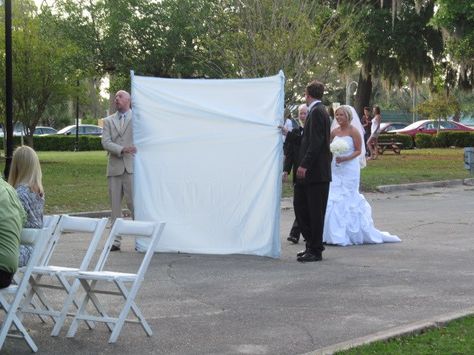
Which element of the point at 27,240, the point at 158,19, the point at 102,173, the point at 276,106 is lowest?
the point at 102,173

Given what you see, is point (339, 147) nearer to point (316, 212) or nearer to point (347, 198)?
point (347, 198)

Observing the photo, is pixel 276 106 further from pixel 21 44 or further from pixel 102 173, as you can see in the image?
pixel 21 44

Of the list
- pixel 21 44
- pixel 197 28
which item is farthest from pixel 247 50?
pixel 21 44

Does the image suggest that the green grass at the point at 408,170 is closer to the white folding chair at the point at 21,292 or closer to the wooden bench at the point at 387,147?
the wooden bench at the point at 387,147

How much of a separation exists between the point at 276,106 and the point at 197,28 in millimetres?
21347

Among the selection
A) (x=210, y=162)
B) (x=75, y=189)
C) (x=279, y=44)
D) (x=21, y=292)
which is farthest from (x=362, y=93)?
(x=21, y=292)

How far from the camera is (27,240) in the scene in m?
6.90

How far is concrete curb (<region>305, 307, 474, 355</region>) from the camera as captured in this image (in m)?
6.54

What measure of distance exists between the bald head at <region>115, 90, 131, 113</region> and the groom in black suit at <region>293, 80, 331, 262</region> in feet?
8.21

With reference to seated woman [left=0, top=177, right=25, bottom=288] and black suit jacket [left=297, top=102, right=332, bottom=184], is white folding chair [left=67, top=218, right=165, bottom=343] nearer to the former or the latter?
seated woman [left=0, top=177, right=25, bottom=288]

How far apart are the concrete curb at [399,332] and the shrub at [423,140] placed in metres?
44.0

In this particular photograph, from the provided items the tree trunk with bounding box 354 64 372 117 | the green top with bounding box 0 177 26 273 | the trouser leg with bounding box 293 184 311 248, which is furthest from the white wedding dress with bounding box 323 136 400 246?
the tree trunk with bounding box 354 64 372 117

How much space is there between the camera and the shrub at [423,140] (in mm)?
51094

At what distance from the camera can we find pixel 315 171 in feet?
37.3
